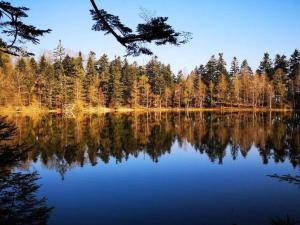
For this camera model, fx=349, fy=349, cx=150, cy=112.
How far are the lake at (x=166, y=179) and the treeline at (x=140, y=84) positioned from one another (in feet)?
156

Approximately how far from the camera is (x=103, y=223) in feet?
36.6

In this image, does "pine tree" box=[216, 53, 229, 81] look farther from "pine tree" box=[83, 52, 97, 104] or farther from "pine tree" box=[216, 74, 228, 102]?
"pine tree" box=[83, 52, 97, 104]

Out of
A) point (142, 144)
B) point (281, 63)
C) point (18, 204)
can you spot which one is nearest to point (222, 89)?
point (281, 63)

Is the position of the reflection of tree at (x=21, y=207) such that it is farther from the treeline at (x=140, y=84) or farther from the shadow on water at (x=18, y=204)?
the treeline at (x=140, y=84)

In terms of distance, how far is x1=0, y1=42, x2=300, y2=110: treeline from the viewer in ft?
255

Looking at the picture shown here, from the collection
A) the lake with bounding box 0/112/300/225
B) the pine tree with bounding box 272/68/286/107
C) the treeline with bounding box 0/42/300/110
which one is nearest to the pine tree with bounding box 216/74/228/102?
the treeline with bounding box 0/42/300/110

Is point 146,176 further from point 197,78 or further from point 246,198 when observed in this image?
point 197,78

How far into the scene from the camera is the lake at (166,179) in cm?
1192

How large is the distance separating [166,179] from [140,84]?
8356 cm

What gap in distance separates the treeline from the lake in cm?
4741

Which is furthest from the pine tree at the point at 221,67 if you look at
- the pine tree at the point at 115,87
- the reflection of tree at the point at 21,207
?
the reflection of tree at the point at 21,207

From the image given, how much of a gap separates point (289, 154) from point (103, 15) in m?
21.8

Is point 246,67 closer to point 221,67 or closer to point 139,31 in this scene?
point 221,67

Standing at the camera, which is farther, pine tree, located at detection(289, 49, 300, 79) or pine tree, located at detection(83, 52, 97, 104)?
pine tree, located at detection(289, 49, 300, 79)
